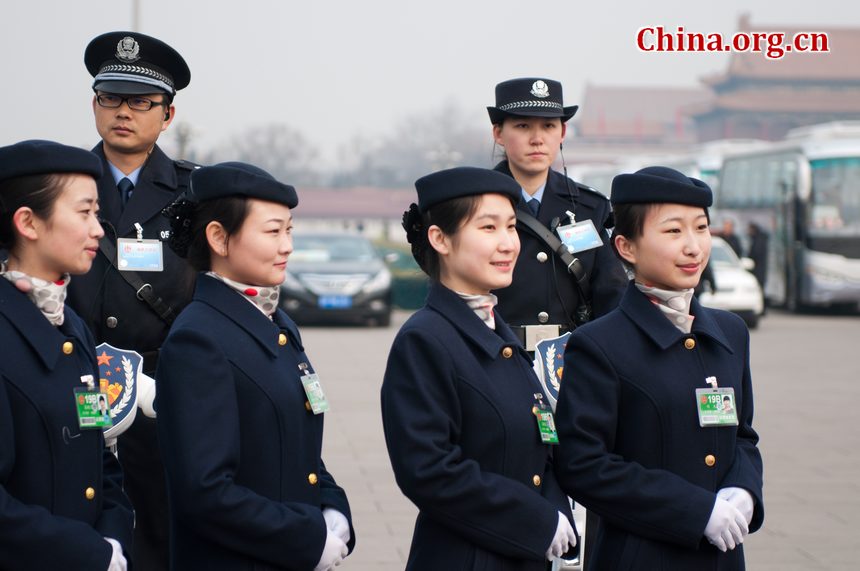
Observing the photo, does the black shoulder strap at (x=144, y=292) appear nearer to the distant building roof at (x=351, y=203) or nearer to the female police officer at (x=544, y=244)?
the female police officer at (x=544, y=244)

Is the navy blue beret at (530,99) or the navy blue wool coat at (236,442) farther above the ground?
the navy blue beret at (530,99)

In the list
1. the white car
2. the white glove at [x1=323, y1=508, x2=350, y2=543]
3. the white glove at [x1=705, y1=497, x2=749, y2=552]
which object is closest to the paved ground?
the white car

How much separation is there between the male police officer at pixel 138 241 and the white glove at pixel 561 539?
4.86 ft

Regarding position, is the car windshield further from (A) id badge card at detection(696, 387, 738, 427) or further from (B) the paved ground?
(A) id badge card at detection(696, 387, 738, 427)

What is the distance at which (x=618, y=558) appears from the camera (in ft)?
11.0

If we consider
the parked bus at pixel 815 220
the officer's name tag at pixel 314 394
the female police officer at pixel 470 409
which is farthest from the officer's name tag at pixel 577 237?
the parked bus at pixel 815 220

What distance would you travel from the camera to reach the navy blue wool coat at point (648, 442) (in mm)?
3268

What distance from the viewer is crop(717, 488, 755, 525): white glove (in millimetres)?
3309

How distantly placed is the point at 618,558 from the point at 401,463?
2.08 ft

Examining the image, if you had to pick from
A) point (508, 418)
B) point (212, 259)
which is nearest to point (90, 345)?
point (212, 259)

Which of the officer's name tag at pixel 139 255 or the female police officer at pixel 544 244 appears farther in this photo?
the female police officer at pixel 544 244

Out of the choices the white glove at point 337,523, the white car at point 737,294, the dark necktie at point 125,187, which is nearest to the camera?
the white glove at point 337,523

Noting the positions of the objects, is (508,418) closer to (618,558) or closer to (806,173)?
(618,558)

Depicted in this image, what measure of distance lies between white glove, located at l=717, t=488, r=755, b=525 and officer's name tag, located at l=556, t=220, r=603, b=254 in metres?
1.62
